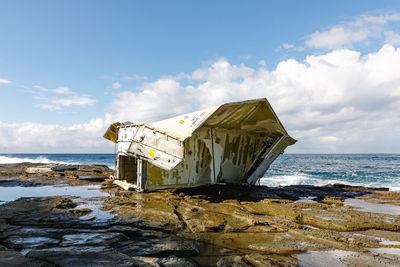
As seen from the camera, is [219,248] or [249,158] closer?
[219,248]

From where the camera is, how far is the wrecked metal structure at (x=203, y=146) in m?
7.17

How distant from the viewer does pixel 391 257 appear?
340cm

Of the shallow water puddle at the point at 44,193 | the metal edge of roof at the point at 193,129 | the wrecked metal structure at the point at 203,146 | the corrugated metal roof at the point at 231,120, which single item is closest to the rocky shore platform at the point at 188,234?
the shallow water puddle at the point at 44,193

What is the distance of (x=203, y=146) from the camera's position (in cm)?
931

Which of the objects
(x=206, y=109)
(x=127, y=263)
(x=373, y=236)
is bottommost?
(x=373, y=236)

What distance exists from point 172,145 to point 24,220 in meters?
3.69

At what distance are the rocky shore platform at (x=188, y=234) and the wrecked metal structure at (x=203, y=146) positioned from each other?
4.99 ft

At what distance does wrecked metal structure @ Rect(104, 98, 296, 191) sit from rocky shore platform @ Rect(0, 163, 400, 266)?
152 centimetres

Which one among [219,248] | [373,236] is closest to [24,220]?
[219,248]

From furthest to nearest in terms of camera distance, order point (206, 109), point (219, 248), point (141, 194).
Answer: point (141, 194)
point (206, 109)
point (219, 248)

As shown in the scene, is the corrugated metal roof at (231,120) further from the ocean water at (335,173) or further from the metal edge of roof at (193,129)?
the ocean water at (335,173)

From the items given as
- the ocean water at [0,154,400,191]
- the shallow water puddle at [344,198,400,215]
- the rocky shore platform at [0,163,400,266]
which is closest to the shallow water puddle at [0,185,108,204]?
the rocky shore platform at [0,163,400,266]

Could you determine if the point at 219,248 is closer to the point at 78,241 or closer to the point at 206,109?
the point at 78,241

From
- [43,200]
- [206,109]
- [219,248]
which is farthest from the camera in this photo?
[206,109]
